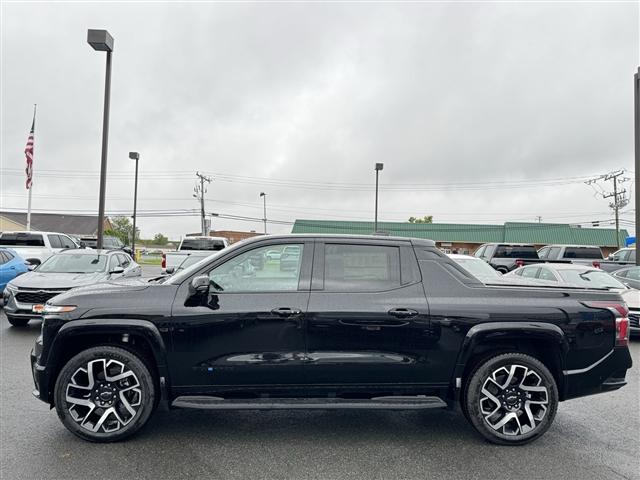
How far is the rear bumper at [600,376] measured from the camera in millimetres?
4059

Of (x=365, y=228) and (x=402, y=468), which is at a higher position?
(x=365, y=228)

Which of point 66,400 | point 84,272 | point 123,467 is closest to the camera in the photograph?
point 123,467

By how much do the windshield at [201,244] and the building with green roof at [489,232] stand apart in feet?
101

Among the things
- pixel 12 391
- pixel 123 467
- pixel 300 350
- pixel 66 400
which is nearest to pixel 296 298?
pixel 300 350

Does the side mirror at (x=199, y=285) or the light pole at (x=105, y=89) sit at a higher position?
the light pole at (x=105, y=89)

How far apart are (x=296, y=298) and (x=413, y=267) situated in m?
1.11

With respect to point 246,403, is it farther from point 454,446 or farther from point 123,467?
point 454,446

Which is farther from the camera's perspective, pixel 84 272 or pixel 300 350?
pixel 84 272

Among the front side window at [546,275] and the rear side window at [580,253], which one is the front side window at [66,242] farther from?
the rear side window at [580,253]

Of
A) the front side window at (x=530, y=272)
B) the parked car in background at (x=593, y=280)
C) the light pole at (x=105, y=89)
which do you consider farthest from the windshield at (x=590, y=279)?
the light pole at (x=105, y=89)

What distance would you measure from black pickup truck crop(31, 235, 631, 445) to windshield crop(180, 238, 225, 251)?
10483 millimetres

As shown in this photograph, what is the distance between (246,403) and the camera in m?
3.87

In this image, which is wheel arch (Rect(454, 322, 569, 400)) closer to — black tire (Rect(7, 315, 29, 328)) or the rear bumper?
the rear bumper

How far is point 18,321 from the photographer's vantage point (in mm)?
8805
